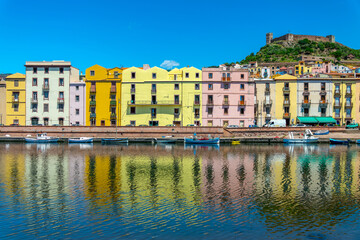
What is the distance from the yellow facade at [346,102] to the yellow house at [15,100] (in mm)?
74449

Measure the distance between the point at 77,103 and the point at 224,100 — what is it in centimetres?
3467

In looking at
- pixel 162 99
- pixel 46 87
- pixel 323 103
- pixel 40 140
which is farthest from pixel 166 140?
pixel 323 103

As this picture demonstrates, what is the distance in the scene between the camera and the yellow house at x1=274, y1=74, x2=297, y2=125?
82500 millimetres

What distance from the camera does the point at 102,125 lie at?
80000 mm

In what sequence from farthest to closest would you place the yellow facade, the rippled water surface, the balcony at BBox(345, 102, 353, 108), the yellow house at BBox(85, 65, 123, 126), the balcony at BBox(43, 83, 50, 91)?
the yellow facade
the balcony at BBox(345, 102, 353, 108)
the balcony at BBox(43, 83, 50, 91)
the yellow house at BBox(85, 65, 123, 126)
the rippled water surface

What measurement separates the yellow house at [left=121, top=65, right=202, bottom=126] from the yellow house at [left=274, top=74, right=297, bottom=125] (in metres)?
19.1

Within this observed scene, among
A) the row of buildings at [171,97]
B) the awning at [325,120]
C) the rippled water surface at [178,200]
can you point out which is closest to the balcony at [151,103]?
the row of buildings at [171,97]

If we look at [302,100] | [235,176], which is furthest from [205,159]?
[302,100]

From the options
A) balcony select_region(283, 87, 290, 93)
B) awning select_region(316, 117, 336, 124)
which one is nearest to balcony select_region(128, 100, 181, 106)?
balcony select_region(283, 87, 290, 93)

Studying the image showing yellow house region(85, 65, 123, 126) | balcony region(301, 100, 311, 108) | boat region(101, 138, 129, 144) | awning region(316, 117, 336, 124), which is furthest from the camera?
balcony region(301, 100, 311, 108)

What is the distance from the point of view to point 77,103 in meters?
81.5

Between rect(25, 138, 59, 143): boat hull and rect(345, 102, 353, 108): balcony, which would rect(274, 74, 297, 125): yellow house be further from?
rect(25, 138, 59, 143): boat hull

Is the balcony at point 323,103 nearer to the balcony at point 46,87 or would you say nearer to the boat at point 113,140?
the boat at point 113,140

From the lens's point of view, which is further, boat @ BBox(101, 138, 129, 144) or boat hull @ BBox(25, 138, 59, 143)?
boat hull @ BBox(25, 138, 59, 143)
